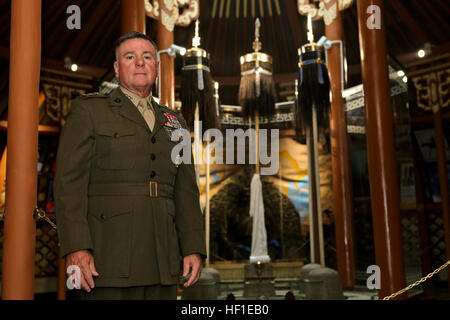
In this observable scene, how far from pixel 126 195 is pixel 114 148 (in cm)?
15

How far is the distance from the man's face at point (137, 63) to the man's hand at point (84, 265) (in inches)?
21.7

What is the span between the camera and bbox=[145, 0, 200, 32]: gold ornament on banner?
5.30 meters

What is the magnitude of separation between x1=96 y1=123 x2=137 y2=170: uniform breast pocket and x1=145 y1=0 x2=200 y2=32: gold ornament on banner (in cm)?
402

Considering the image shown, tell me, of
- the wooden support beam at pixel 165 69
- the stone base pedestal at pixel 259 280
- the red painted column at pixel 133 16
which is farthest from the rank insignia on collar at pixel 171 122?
the wooden support beam at pixel 165 69

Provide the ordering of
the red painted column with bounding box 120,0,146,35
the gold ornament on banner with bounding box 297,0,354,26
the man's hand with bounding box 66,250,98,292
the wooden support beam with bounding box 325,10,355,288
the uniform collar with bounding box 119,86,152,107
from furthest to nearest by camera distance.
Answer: the gold ornament on banner with bounding box 297,0,354,26
the wooden support beam with bounding box 325,10,355,288
the red painted column with bounding box 120,0,146,35
the uniform collar with bounding box 119,86,152,107
the man's hand with bounding box 66,250,98,292

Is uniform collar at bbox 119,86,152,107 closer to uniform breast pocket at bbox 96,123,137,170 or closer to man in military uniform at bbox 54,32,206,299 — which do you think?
man in military uniform at bbox 54,32,206,299

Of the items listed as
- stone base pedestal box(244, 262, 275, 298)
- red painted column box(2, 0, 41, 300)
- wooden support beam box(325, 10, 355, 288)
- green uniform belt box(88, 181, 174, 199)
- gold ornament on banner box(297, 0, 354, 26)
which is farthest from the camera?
gold ornament on banner box(297, 0, 354, 26)

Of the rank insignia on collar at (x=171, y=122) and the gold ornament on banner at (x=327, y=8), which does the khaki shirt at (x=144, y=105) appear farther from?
the gold ornament on banner at (x=327, y=8)

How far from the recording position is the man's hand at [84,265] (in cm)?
131

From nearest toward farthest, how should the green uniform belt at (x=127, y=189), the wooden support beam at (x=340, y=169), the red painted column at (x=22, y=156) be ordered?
the green uniform belt at (x=127, y=189), the red painted column at (x=22, y=156), the wooden support beam at (x=340, y=169)

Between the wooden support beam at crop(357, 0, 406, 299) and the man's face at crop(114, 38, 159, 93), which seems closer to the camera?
the man's face at crop(114, 38, 159, 93)

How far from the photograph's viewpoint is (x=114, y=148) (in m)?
1.46

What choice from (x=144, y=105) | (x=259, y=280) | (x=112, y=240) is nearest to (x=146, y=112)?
(x=144, y=105)

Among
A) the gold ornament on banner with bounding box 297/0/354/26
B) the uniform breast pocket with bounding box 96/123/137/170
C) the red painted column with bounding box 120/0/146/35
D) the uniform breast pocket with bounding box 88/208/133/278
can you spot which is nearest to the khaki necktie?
the uniform breast pocket with bounding box 96/123/137/170
